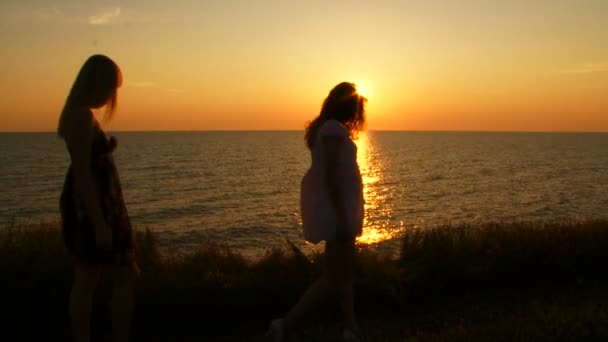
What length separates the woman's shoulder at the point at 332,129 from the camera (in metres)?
4.01

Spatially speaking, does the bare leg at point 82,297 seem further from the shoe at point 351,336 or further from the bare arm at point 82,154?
the shoe at point 351,336

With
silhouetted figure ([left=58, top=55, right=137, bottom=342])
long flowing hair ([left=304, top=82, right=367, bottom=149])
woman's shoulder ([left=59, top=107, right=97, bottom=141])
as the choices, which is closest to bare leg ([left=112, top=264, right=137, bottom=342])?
silhouetted figure ([left=58, top=55, right=137, bottom=342])

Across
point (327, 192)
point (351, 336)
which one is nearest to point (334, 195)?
point (327, 192)

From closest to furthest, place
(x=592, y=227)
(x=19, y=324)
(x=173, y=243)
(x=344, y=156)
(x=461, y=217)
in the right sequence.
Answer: (x=344, y=156) < (x=19, y=324) < (x=592, y=227) < (x=173, y=243) < (x=461, y=217)

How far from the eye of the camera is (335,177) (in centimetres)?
400

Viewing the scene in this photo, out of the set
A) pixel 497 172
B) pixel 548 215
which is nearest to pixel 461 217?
pixel 548 215

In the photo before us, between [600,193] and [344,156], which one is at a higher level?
[344,156]

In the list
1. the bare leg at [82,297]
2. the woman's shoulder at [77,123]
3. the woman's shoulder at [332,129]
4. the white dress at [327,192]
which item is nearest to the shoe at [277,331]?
the white dress at [327,192]

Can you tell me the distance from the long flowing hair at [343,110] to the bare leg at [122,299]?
1585 millimetres

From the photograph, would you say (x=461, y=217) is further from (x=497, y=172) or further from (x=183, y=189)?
(x=497, y=172)

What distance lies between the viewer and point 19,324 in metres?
4.91

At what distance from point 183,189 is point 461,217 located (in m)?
16.4

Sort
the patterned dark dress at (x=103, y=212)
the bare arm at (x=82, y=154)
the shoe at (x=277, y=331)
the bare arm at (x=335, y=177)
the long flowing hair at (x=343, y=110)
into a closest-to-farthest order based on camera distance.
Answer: the bare arm at (x=82, y=154) → the patterned dark dress at (x=103, y=212) → the bare arm at (x=335, y=177) → the long flowing hair at (x=343, y=110) → the shoe at (x=277, y=331)

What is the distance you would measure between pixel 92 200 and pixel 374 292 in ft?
10.8
